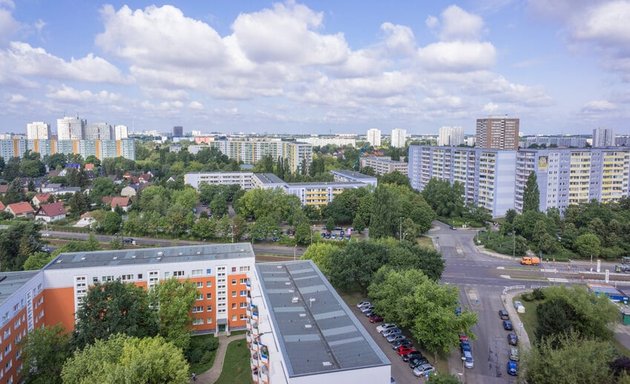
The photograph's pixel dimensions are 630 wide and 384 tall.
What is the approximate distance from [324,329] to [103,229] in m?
33.0

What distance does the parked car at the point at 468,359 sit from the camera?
1738cm

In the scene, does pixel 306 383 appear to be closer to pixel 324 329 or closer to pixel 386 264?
pixel 324 329

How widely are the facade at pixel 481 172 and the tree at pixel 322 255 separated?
2879cm

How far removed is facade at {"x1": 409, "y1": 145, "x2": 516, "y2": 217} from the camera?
47406 millimetres

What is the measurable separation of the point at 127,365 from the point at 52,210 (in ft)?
132

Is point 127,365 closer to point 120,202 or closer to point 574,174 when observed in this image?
point 120,202

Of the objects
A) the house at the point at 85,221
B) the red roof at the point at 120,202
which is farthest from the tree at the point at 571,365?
the red roof at the point at 120,202

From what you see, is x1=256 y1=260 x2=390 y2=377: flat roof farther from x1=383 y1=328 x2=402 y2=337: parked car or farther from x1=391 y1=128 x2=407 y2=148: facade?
x1=391 y1=128 x2=407 y2=148: facade

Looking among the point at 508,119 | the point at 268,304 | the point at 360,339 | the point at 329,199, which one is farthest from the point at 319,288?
the point at 508,119

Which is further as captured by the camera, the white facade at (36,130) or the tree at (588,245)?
the white facade at (36,130)

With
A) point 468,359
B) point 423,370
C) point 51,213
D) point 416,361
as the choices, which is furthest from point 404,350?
point 51,213

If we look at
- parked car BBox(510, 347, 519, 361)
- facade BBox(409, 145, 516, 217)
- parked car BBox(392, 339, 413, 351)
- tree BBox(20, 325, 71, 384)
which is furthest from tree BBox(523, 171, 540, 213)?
tree BBox(20, 325, 71, 384)

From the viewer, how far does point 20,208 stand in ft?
154

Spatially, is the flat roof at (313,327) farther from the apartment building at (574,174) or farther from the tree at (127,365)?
the apartment building at (574,174)
